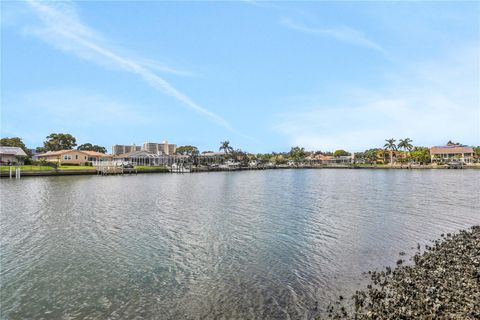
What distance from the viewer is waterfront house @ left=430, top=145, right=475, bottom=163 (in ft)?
521

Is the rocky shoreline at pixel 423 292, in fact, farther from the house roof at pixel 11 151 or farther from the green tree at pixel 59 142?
the green tree at pixel 59 142

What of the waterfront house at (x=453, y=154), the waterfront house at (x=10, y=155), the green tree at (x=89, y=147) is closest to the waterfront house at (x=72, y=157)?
the waterfront house at (x=10, y=155)

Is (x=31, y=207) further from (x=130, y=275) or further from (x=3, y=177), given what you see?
(x=3, y=177)

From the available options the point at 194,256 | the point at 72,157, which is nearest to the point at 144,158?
the point at 72,157

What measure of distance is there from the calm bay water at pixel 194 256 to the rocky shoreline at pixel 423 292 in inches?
36.6

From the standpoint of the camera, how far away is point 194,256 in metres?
16.6

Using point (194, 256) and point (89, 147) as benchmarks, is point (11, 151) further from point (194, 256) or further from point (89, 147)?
point (194, 256)

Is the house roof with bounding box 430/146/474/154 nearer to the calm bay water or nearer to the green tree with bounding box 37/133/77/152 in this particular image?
the calm bay water

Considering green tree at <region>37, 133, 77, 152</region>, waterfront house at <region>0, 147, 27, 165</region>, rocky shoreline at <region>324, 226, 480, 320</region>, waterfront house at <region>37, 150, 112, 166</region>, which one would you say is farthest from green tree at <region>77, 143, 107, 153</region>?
rocky shoreline at <region>324, 226, 480, 320</region>

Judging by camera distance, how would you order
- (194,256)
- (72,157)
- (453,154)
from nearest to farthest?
(194,256), (72,157), (453,154)

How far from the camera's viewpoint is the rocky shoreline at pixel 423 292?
9.52 meters

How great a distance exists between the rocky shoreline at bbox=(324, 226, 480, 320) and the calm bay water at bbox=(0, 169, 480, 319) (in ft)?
3.05

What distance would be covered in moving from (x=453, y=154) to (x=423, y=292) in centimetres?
18375

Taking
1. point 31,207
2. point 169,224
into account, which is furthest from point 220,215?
point 31,207
